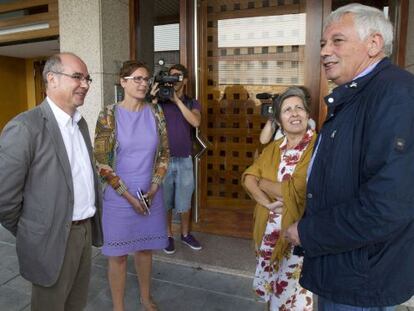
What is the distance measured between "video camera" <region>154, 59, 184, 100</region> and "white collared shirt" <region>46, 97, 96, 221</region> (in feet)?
4.42

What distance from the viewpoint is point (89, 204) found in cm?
197

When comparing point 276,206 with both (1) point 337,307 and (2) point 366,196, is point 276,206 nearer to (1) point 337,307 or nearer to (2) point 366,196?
(1) point 337,307

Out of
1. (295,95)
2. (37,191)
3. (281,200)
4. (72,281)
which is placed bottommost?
(72,281)

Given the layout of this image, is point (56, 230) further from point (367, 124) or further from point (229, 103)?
point (229, 103)

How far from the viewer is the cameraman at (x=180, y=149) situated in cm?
348

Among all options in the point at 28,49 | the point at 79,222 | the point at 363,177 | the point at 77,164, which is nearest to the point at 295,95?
the point at 363,177

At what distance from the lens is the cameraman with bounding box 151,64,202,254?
3.48m

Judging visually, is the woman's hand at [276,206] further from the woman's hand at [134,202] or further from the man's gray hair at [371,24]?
the man's gray hair at [371,24]

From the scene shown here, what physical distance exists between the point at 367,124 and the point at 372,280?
528 millimetres

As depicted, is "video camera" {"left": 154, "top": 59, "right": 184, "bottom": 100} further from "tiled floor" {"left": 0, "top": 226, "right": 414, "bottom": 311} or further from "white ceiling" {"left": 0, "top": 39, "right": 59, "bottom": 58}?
"white ceiling" {"left": 0, "top": 39, "right": 59, "bottom": 58}

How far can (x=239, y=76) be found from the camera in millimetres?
3756

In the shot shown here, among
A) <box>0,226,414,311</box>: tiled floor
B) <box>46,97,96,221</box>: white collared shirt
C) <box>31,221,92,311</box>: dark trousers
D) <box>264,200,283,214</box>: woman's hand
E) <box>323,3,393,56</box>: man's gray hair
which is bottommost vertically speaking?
<box>0,226,414,311</box>: tiled floor

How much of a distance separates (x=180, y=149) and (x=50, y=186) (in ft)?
6.24

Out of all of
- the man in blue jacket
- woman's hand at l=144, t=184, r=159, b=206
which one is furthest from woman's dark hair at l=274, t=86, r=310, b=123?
woman's hand at l=144, t=184, r=159, b=206
